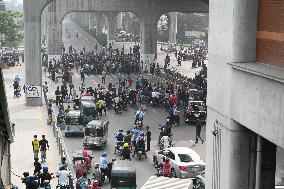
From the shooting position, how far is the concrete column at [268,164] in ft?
46.0

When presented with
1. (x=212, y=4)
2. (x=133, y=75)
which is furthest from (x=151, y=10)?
(x=212, y=4)

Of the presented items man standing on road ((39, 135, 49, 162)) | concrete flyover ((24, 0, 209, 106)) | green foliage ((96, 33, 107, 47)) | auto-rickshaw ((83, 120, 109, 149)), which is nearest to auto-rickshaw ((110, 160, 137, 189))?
man standing on road ((39, 135, 49, 162))

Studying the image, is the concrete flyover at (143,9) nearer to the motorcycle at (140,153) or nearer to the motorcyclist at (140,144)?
the motorcyclist at (140,144)

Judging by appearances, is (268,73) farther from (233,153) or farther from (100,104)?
(100,104)

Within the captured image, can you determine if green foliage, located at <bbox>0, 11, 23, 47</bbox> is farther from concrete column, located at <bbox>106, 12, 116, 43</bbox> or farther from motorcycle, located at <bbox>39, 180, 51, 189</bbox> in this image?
motorcycle, located at <bbox>39, 180, 51, 189</bbox>

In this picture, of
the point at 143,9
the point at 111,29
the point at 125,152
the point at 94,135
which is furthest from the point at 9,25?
the point at 125,152

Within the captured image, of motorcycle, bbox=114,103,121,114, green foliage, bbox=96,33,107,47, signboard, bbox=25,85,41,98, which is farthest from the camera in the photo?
green foliage, bbox=96,33,107,47

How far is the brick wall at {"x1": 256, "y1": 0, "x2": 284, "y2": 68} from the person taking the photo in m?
12.7

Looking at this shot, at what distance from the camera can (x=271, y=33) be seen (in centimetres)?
1331

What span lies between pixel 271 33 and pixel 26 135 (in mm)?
25090

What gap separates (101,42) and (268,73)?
89841 mm

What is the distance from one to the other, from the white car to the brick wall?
40.5ft

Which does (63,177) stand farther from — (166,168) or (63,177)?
(166,168)

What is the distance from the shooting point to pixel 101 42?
332 ft
